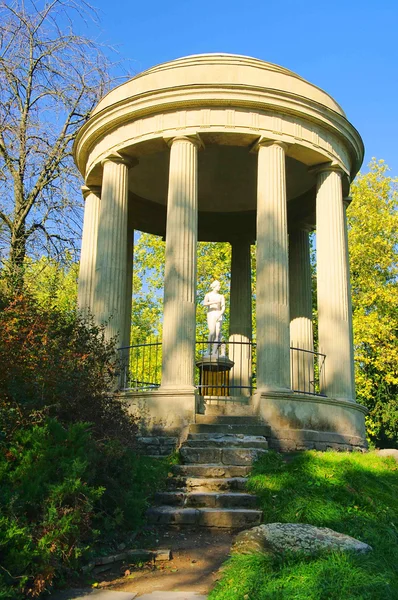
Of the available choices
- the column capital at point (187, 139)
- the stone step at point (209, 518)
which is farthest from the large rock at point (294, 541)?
the column capital at point (187, 139)

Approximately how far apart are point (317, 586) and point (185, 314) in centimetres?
898

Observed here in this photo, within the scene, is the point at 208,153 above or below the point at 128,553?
above

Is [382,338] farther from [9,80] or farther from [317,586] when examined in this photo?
[317,586]

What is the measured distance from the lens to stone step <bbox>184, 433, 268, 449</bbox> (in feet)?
39.0

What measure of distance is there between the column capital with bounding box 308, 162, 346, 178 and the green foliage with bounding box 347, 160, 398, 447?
436 inches

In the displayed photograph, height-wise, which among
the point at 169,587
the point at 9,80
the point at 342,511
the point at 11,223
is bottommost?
the point at 169,587

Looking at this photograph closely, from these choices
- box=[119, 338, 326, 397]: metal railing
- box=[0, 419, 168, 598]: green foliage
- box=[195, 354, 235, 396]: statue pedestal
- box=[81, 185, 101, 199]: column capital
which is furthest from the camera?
box=[81, 185, 101, 199]: column capital

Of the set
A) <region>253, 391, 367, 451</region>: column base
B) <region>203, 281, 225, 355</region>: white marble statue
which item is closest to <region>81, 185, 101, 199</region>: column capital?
<region>203, 281, 225, 355</region>: white marble statue

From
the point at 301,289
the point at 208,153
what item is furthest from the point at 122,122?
the point at 301,289

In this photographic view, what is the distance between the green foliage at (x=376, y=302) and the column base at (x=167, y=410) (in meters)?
14.8

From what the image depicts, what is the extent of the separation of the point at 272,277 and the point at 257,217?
1715 mm

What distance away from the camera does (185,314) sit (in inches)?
565

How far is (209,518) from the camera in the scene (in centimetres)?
907

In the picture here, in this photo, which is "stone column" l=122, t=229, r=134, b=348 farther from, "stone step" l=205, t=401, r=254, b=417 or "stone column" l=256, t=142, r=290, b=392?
"stone column" l=256, t=142, r=290, b=392
